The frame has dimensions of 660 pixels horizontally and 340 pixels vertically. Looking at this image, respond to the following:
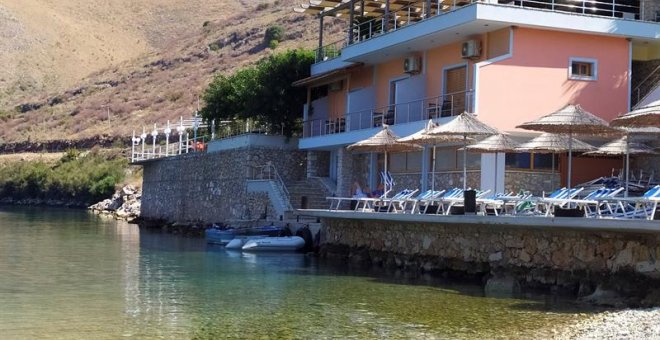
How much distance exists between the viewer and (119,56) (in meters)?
136

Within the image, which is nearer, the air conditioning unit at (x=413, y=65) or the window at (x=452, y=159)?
the window at (x=452, y=159)


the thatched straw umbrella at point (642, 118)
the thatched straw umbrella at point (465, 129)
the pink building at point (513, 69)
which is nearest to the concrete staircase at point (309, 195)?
the pink building at point (513, 69)

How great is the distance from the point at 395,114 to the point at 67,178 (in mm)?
55206

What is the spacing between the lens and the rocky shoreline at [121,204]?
65125mm

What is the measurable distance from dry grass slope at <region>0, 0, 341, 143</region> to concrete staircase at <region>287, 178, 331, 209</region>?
47.3 metres

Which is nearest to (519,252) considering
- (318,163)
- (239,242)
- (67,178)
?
(239,242)

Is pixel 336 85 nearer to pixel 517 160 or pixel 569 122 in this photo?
pixel 517 160

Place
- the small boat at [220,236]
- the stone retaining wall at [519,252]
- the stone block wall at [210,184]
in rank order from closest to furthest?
the stone retaining wall at [519,252]
the small boat at [220,236]
the stone block wall at [210,184]

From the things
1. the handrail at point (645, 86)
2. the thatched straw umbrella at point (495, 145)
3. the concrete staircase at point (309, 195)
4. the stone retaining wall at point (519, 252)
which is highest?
the handrail at point (645, 86)

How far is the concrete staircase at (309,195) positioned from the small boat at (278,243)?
505cm

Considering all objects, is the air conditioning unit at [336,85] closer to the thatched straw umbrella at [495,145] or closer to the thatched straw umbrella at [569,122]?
the thatched straw umbrella at [495,145]

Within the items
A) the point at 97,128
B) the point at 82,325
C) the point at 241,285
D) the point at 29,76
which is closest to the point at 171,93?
the point at 97,128

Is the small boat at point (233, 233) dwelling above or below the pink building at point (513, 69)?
below

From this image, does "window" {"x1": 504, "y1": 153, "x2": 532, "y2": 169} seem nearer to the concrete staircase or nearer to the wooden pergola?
the wooden pergola
